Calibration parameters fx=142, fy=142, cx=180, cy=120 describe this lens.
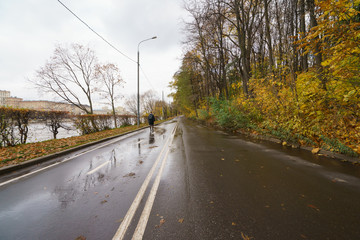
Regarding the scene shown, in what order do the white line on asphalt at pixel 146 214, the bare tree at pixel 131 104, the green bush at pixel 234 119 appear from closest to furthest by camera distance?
1. the white line on asphalt at pixel 146 214
2. the green bush at pixel 234 119
3. the bare tree at pixel 131 104

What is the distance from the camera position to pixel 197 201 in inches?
106

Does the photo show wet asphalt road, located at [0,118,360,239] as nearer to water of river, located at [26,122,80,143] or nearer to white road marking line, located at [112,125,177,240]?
white road marking line, located at [112,125,177,240]

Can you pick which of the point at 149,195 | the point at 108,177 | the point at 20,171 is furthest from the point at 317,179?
the point at 20,171

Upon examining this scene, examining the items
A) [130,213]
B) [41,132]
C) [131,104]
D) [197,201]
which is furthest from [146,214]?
[131,104]

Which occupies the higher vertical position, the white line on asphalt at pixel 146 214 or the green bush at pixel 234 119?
the green bush at pixel 234 119

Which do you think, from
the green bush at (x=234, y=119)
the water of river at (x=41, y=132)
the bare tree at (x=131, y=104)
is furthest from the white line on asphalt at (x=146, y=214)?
the bare tree at (x=131, y=104)

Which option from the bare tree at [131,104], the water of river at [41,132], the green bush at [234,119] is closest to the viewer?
the water of river at [41,132]

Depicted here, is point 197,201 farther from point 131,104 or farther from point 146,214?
point 131,104

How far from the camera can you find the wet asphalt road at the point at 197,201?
2.02m

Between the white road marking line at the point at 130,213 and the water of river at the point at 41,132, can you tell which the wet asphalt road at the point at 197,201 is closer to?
the white road marking line at the point at 130,213

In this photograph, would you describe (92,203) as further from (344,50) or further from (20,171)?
(344,50)

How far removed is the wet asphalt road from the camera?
6.64 feet

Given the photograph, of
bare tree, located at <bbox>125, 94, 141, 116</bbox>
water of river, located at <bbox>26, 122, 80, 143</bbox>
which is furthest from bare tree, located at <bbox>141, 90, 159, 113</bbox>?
water of river, located at <bbox>26, 122, 80, 143</bbox>

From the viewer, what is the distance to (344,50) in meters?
4.31
